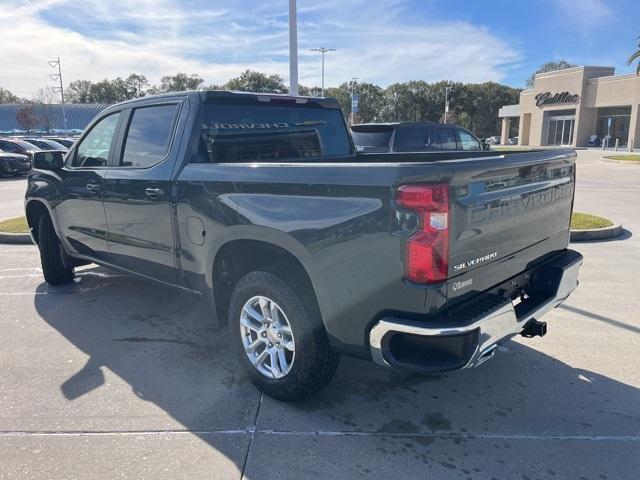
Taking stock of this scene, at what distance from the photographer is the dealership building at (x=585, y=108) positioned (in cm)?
4712

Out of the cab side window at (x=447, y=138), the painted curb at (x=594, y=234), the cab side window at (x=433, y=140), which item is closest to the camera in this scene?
the painted curb at (x=594, y=234)

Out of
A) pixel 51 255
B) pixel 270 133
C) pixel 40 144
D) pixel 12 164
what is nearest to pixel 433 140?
pixel 270 133

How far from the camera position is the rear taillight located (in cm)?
246

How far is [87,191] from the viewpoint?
15.5 ft

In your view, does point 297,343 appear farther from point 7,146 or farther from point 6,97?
point 6,97

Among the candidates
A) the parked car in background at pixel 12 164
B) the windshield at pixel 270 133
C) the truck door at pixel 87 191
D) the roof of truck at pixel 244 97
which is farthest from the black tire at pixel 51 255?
the parked car in background at pixel 12 164

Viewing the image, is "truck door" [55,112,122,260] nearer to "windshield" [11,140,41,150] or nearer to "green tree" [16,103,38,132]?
"windshield" [11,140,41,150]

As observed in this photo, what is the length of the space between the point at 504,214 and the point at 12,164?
23.6 m

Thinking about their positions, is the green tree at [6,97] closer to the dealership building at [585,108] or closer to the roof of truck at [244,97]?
the dealership building at [585,108]

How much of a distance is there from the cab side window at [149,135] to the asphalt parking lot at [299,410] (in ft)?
5.03

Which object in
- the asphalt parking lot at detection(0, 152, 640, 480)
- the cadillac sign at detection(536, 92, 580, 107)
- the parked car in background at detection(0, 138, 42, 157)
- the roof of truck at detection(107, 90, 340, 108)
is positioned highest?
the cadillac sign at detection(536, 92, 580, 107)


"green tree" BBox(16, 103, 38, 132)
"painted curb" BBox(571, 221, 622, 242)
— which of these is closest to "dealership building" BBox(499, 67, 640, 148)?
"painted curb" BBox(571, 221, 622, 242)

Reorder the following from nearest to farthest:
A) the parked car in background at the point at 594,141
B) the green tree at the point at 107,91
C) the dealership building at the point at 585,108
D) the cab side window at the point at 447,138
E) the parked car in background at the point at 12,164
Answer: the cab side window at the point at 447,138, the parked car in background at the point at 12,164, the dealership building at the point at 585,108, the parked car in background at the point at 594,141, the green tree at the point at 107,91

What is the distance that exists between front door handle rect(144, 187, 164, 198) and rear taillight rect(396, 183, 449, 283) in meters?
2.06
